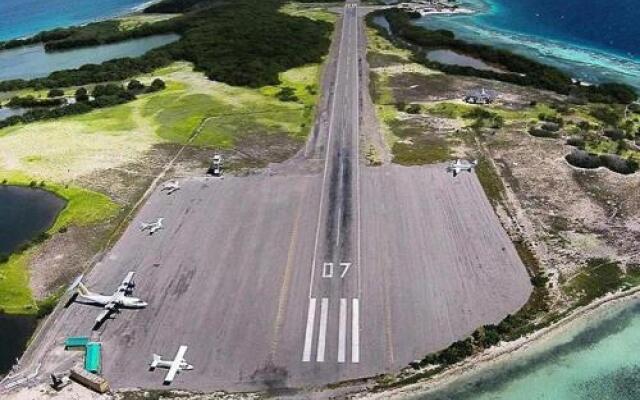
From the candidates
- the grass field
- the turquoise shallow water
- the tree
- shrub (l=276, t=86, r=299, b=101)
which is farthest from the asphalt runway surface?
the tree

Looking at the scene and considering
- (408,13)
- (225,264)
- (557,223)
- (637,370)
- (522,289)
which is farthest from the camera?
(408,13)

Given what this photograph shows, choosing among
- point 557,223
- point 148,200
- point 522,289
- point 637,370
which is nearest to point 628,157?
point 557,223

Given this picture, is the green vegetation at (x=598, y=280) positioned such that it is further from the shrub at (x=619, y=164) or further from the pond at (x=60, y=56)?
the pond at (x=60, y=56)

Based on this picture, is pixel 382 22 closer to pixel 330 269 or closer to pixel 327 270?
pixel 330 269

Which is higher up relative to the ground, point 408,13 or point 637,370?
point 408,13

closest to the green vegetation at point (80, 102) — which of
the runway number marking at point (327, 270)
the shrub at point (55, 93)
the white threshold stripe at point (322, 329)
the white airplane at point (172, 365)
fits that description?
the shrub at point (55, 93)

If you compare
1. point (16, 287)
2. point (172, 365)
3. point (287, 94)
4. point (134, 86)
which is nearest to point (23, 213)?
point (16, 287)

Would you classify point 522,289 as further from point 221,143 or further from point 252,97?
point 252,97
